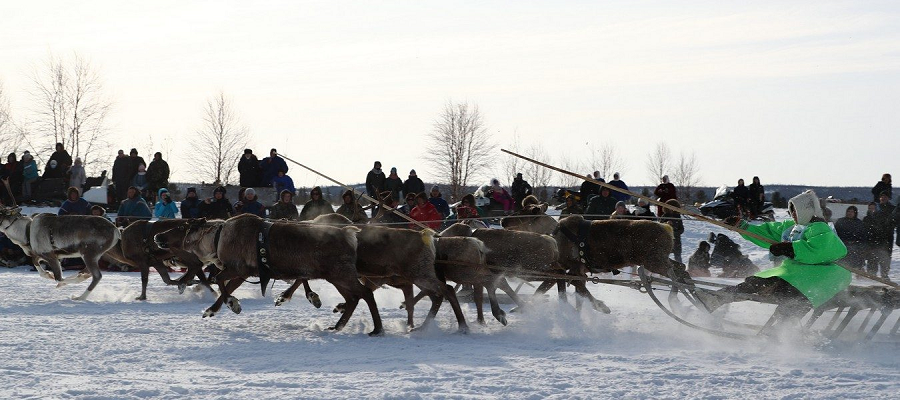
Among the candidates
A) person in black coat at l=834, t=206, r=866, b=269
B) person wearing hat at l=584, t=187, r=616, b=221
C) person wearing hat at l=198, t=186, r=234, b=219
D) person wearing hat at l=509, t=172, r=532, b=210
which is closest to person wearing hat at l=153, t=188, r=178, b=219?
person wearing hat at l=198, t=186, r=234, b=219

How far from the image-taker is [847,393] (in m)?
6.18

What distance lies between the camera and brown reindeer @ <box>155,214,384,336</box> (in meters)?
9.02

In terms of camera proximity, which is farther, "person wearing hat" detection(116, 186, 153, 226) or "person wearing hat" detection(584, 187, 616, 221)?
"person wearing hat" detection(584, 187, 616, 221)

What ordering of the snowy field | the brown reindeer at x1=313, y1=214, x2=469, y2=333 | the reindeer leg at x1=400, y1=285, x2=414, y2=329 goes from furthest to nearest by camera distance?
the reindeer leg at x1=400, y1=285, x2=414, y2=329
the brown reindeer at x1=313, y1=214, x2=469, y2=333
the snowy field

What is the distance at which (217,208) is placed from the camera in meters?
14.2

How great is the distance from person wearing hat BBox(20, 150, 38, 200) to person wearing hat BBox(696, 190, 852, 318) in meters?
17.2

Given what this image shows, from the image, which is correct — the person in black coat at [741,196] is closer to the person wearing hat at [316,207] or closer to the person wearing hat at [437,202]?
the person wearing hat at [437,202]

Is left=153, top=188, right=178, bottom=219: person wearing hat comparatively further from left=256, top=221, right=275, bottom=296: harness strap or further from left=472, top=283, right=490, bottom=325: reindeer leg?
left=472, top=283, right=490, bottom=325: reindeer leg

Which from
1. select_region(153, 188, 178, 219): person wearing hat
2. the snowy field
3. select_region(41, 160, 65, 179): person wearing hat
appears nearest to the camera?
the snowy field

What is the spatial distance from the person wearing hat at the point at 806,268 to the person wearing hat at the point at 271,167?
11.2 meters

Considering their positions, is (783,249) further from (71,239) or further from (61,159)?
(61,159)

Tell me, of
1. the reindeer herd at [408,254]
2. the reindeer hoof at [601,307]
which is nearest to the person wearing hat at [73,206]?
the reindeer herd at [408,254]

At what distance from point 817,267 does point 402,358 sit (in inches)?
127

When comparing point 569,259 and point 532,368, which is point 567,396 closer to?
point 532,368
